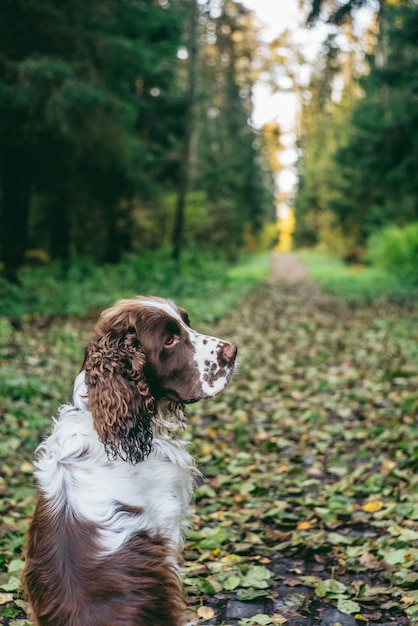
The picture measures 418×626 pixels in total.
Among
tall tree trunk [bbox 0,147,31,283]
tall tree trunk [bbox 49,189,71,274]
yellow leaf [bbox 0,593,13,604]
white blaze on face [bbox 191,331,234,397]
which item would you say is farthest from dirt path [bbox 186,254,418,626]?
tall tree trunk [bbox 49,189,71,274]

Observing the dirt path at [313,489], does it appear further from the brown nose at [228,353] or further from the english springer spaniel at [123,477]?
the brown nose at [228,353]

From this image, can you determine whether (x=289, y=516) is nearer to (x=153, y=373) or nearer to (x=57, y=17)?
(x=153, y=373)

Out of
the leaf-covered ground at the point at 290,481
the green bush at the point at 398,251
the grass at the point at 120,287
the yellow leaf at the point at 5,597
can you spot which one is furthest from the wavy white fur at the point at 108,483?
the green bush at the point at 398,251

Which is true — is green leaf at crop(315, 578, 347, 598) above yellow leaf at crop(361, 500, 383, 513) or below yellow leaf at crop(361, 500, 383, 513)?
below

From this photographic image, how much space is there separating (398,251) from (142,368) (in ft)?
67.1

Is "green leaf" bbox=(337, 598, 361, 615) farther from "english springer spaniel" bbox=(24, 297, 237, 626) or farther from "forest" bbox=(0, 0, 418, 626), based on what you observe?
"english springer spaniel" bbox=(24, 297, 237, 626)

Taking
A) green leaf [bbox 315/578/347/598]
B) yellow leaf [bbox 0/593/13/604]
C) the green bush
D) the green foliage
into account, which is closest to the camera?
yellow leaf [bbox 0/593/13/604]

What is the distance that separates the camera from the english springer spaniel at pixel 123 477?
8.20 feet

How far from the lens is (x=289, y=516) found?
197 inches

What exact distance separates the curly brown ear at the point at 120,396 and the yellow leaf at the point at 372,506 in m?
2.66

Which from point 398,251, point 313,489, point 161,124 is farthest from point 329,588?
point 161,124

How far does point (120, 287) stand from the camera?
17750mm

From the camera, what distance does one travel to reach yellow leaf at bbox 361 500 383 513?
499cm

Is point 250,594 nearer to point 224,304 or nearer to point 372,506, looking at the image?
point 372,506
